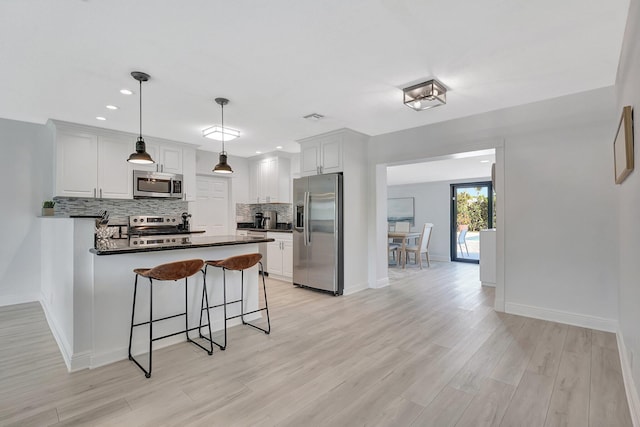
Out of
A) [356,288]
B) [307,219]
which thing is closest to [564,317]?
[356,288]

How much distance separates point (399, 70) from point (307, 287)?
3.48 metres

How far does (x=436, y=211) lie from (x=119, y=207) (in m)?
7.46

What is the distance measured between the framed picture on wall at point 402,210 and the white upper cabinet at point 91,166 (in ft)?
23.7

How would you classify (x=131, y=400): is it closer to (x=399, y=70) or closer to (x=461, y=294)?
(x=399, y=70)

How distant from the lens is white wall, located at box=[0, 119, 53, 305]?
13.6ft

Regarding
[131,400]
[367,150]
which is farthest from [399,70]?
[131,400]

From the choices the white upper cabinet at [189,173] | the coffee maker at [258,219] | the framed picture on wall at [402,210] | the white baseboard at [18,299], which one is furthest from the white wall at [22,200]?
the framed picture on wall at [402,210]

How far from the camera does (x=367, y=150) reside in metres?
5.05

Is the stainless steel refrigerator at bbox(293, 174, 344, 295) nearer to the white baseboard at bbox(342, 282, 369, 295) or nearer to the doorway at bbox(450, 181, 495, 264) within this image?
the white baseboard at bbox(342, 282, 369, 295)

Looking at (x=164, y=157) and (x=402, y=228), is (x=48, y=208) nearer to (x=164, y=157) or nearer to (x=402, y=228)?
(x=164, y=157)

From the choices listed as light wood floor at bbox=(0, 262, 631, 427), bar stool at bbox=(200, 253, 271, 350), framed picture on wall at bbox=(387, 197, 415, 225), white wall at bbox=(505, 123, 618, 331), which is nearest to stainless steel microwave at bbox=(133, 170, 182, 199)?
light wood floor at bbox=(0, 262, 631, 427)

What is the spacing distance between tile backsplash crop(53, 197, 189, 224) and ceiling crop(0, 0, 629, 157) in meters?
1.30

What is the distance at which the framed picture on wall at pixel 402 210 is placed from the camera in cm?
936

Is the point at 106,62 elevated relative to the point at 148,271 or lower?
elevated
